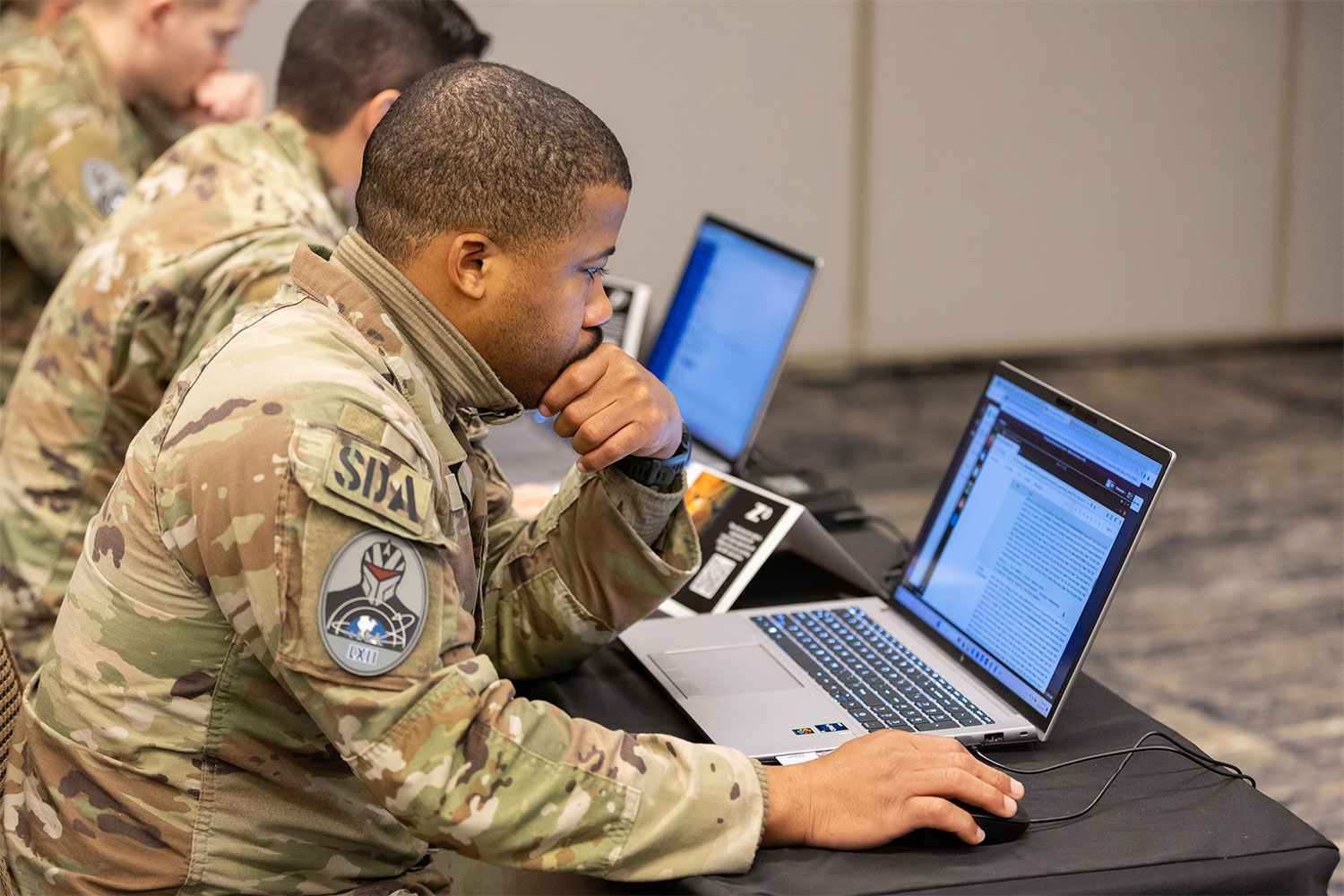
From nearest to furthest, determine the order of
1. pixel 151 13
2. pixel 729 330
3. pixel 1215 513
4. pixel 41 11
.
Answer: pixel 729 330 → pixel 151 13 → pixel 41 11 → pixel 1215 513

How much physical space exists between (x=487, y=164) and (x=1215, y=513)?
3.53 m

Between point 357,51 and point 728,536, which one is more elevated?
point 357,51

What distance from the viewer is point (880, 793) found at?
1.04 meters

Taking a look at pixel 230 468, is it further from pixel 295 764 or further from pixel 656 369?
pixel 656 369

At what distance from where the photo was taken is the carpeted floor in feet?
9.33

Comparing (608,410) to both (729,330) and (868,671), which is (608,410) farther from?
(729,330)

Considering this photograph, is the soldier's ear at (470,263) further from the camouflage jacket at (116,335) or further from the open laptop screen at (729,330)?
the open laptop screen at (729,330)

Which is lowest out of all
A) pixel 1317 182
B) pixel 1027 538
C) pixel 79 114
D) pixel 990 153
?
pixel 79 114

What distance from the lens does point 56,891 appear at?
1.10m

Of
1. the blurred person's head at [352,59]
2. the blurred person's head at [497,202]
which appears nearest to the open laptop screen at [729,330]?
the blurred person's head at [352,59]

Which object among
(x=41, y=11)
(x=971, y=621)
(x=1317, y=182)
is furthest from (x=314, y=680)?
(x=1317, y=182)

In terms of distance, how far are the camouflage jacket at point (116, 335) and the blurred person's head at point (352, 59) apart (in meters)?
0.15

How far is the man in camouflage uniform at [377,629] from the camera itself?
94 centimetres

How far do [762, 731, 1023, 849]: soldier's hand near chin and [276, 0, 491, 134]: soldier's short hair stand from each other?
1422 mm
